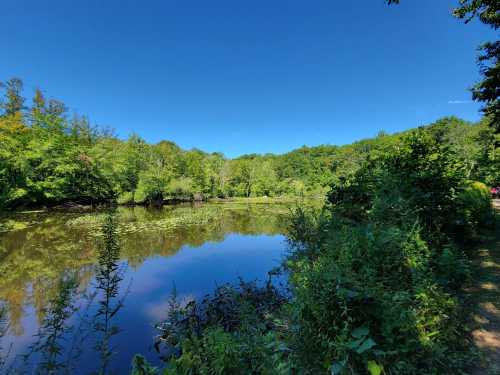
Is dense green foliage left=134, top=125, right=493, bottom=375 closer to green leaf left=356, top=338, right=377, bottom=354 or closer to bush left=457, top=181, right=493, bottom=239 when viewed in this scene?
green leaf left=356, top=338, right=377, bottom=354

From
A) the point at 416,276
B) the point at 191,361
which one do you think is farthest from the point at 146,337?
the point at 416,276

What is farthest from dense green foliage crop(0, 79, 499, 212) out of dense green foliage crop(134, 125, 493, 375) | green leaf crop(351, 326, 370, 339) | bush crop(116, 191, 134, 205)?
green leaf crop(351, 326, 370, 339)

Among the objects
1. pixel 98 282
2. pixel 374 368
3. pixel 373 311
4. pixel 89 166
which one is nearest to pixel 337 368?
pixel 374 368

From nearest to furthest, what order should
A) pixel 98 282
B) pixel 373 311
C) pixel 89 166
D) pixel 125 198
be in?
pixel 373 311
pixel 98 282
pixel 89 166
pixel 125 198

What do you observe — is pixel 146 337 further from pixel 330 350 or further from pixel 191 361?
pixel 330 350

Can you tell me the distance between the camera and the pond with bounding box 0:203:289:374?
328 centimetres

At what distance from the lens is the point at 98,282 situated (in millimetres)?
5883

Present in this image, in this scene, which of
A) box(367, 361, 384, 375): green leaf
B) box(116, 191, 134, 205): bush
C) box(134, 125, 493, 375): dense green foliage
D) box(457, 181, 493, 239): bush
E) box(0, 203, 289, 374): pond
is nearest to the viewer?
box(367, 361, 384, 375): green leaf

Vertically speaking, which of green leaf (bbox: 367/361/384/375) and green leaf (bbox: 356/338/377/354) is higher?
green leaf (bbox: 356/338/377/354)

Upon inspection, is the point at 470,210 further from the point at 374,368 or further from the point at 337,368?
→ the point at 337,368

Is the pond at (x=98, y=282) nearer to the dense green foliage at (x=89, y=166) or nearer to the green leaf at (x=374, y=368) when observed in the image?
the green leaf at (x=374, y=368)

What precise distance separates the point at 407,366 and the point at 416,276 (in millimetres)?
1009

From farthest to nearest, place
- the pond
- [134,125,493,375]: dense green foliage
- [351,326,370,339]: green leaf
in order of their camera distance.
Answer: the pond
[134,125,493,375]: dense green foliage
[351,326,370,339]: green leaf

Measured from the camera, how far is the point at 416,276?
8.89 ft
